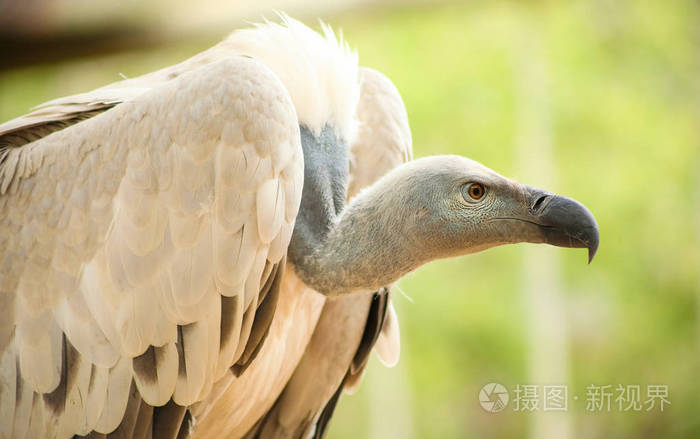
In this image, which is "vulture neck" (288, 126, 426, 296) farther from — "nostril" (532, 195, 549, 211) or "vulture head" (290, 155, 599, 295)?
"nostril" (532, 195, 549, 211)

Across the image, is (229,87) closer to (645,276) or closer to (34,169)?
(34,169)

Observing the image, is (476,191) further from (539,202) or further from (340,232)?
(340,232)

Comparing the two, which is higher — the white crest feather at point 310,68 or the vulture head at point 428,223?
the white crest feather at point 310,68

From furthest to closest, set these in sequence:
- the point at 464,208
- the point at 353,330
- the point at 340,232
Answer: the point at 353,330, the point at 340,232, the point at 464,208

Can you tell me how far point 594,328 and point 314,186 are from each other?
15.9 feet

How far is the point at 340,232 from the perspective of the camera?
228cm

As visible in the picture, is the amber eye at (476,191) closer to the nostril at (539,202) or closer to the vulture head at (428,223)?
the vulture head at (428,223)

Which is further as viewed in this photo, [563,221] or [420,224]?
[420,224]

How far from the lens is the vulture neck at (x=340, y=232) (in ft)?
7.20

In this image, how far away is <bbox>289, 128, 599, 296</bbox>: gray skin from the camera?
2074mm

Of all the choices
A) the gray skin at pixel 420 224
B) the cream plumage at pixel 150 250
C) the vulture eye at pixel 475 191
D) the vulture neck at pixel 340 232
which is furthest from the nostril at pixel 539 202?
the cream plumage at pixel 150 250

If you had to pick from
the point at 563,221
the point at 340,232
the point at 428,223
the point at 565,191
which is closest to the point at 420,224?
the point at 428,223

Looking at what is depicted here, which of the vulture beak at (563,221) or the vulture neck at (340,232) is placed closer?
the vulture beak at (563,221)

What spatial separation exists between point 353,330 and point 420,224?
26.3 inches
